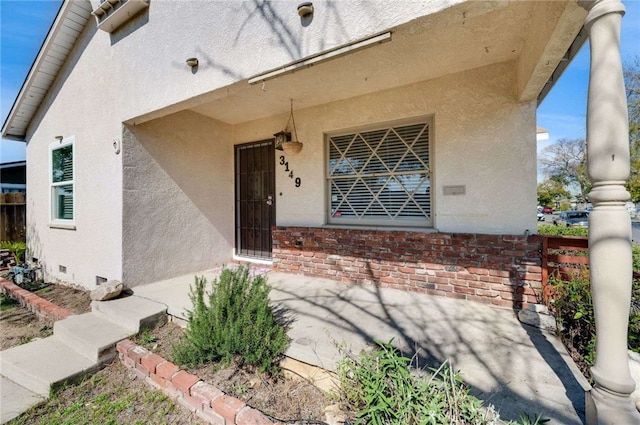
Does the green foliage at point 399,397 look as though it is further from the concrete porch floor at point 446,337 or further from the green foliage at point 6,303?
the green foliage at point 6,303

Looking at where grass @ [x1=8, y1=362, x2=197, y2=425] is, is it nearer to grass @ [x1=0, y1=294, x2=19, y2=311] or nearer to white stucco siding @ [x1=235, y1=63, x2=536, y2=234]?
grass @ [x1=0, y1=294, x2=19, y2=311]

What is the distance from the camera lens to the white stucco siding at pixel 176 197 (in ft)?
15.3

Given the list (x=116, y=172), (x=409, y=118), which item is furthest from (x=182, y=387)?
(x=409, y=118)

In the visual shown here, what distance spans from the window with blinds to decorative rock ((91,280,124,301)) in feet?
8.54

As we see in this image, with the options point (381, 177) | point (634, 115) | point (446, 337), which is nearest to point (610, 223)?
point (446, 337)

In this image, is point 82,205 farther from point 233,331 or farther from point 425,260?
point 425,260

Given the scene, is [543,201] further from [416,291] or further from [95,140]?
[95,140]

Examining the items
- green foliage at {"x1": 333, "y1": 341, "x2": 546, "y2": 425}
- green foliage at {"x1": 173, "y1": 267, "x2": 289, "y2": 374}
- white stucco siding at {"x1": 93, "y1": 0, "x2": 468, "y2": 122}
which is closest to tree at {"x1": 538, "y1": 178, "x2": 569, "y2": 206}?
white stucco siding at {"x1": 93, "y1": 0, "x2": 468, "y2": 122}

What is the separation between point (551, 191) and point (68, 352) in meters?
40.0

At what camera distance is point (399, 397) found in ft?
5.80

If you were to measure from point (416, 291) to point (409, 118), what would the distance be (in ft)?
8.92

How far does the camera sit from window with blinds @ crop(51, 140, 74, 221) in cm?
580

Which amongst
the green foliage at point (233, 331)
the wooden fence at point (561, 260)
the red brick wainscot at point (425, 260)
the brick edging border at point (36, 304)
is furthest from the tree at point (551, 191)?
the brick edging border at point (36, 304)

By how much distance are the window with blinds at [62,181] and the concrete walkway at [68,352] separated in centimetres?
314
